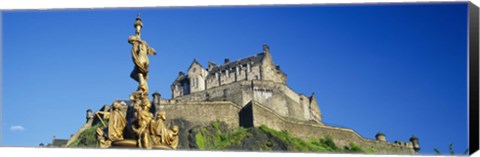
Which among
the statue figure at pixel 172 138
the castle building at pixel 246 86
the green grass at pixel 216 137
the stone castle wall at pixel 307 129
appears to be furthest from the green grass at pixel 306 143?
the statue figure at pixel 172 138

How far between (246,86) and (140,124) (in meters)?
26.0

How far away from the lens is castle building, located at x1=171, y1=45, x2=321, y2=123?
36906 mm

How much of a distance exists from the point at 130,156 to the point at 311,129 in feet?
77.0

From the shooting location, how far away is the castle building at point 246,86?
36906 mm

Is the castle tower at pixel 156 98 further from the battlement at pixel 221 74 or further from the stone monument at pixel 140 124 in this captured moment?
the stone monument at pixel 140 124

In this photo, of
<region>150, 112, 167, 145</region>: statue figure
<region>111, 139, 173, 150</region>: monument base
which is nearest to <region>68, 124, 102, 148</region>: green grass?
<region>111, 139, 173, 150</region>: monument base

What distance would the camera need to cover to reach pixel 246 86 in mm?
37469

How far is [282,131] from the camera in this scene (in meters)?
34.2

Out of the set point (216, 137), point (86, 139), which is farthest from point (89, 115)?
point (216, 137)

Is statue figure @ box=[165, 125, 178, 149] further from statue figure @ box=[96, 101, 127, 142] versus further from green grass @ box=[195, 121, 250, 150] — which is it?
green grass @ box=[195, 121, 250, 150]

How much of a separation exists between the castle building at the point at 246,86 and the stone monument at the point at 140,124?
24.2 meters

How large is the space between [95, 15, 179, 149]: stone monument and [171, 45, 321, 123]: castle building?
2423 centimetres

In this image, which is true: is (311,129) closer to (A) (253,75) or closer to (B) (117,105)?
(A) (253,75)

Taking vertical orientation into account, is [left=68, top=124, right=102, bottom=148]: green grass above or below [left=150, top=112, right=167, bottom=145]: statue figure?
above
